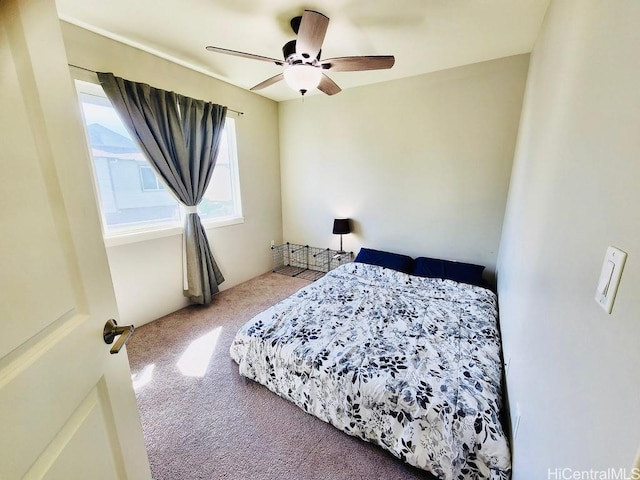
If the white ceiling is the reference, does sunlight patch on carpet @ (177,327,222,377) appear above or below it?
below

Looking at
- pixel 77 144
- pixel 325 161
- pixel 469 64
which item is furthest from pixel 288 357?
pixel 469 64

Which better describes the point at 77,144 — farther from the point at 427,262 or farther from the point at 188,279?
the point at 427,262

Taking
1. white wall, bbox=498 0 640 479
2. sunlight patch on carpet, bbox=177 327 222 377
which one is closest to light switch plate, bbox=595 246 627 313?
white wall, bbox=498 0 640 479

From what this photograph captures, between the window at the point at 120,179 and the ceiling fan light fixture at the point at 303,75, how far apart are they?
1.60m

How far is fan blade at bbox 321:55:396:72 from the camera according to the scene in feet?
6.07

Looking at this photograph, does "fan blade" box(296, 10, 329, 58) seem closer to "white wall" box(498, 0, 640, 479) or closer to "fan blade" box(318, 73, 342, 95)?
"fan blade" box(318, 73, 342, 95)

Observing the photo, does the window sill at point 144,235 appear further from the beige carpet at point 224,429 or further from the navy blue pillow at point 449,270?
the navy blue pillow at point 449,270

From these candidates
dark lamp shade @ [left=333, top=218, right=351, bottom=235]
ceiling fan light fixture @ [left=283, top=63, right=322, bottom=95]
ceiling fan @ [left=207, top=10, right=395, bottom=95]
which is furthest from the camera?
dark lamp shade @ [left=333, top=218, right=351, bottom=235]

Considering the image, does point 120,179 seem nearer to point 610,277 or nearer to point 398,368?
point 398,368

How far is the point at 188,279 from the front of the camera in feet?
9.70

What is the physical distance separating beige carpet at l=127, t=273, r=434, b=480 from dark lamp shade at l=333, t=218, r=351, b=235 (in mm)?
1865

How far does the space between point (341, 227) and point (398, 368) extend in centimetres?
219

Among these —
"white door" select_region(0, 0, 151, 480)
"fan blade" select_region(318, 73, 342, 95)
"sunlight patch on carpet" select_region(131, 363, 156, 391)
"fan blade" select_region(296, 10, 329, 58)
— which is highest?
"fan blade" select_region(296, 10, 329, 58)

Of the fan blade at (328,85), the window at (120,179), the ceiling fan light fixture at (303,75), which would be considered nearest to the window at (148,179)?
the window at (120,179)
